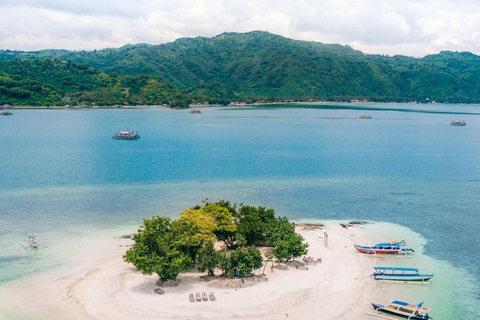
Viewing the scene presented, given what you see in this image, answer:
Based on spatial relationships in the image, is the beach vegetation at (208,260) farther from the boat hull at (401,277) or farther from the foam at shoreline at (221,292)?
the boat hull at (401,277)

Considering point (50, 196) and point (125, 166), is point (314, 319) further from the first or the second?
point (125, 166)

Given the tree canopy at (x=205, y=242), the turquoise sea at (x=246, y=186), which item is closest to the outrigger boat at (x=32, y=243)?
the turquoise sea at (x=246, y=186)

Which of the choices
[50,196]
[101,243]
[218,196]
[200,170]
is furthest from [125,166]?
[101,243]

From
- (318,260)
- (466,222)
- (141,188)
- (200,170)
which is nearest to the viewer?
(318,260)

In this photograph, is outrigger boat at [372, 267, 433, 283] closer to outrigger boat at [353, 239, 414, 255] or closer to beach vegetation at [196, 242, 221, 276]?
outrigger boat at [353, 239, 414, 255]

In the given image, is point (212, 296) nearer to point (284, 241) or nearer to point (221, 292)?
point (221, 292)

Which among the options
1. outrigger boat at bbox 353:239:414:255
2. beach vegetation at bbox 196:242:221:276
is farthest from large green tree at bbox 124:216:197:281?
outrigger boat at bbox 353:239:414:255

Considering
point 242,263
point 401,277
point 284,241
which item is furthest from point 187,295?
point 401,277
